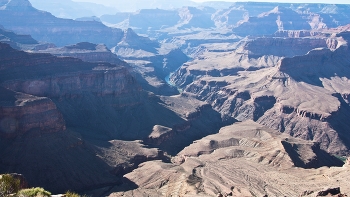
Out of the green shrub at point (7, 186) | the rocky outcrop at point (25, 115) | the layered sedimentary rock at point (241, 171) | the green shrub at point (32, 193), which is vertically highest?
the green shrub at point (7, 186)

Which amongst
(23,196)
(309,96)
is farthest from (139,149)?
(309,96)

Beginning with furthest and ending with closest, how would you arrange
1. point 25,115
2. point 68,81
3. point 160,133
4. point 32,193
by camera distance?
1. point 68,81
2. point 160,133
3. point 25,115
4. point 32,193

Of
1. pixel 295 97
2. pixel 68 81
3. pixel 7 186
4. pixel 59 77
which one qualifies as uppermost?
pixel 7 186

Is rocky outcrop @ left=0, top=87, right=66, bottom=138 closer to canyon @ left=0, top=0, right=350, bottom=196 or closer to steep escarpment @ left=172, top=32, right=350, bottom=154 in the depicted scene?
canyon @ left=0, top=0, right=350, bottom=196

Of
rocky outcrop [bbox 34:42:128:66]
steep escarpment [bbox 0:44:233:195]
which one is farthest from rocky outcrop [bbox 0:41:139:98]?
rocky outcrop [bbox 34:42:128:66]

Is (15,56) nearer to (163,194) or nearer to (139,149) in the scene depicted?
(139,149)

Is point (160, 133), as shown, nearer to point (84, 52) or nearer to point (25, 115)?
point (25, 115)

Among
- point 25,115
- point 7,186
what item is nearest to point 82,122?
point 25,115

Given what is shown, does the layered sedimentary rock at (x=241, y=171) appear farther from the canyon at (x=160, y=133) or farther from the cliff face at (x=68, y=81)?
the cliff face at (x=68, y=81)

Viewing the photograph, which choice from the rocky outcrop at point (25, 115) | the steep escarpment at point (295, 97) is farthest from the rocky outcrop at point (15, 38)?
the rocky outcrop at point (25, 115)
